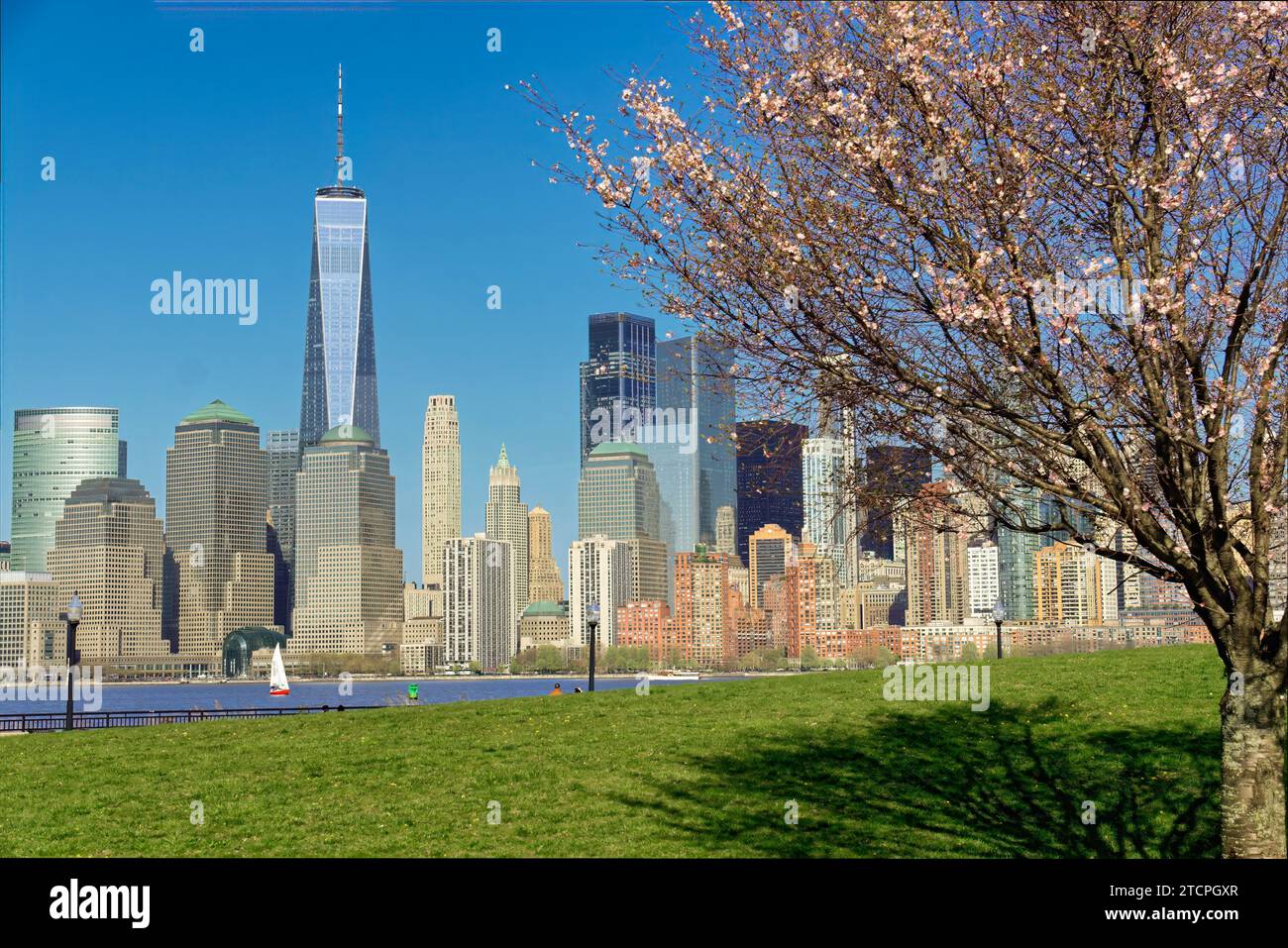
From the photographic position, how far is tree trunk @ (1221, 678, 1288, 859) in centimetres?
1092

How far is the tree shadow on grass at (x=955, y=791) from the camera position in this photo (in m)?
15.7

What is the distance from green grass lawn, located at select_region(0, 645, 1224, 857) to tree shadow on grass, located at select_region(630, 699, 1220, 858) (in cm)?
5

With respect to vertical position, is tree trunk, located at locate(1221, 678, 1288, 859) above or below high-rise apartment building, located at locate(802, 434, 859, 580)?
Answer: below

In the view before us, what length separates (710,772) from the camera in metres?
20.4

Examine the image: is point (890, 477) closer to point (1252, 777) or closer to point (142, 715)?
point (1252, 777)

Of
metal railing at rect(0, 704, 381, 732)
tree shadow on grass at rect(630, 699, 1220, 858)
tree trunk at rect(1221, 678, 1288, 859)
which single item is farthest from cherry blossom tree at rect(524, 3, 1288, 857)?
metal railing at rect(0, 704, 381, 732)

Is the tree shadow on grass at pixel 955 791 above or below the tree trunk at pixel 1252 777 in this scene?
below

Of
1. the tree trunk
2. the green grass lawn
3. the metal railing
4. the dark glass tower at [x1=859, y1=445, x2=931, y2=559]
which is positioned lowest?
the metal railing

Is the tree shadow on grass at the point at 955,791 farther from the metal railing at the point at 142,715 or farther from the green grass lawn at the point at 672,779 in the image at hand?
the metal railing at the point at 142,715

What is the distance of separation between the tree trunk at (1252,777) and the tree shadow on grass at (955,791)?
4107mm

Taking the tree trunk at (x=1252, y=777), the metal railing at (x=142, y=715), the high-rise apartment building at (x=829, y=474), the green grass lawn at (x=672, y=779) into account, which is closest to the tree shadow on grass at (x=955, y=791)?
the green grass lawn at (x=672, y=779)

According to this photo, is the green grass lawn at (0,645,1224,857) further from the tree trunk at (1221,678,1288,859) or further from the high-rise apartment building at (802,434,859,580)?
the high-rise apartment building at (802,434,859,580)
